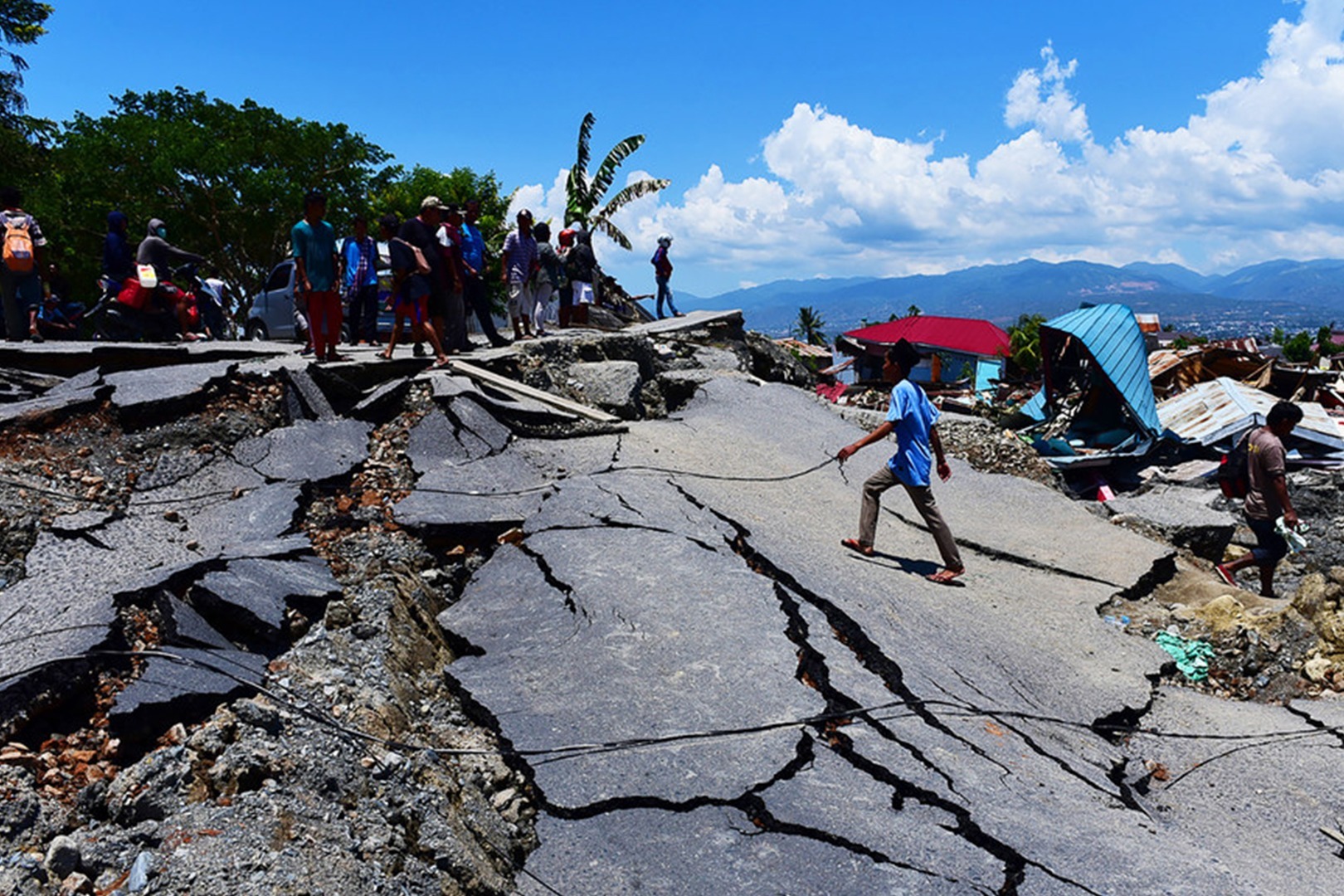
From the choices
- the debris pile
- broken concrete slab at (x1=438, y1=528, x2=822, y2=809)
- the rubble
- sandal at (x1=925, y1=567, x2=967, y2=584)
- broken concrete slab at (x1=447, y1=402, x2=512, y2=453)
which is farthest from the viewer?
broken concrete slab at (x1=447, y1=402, x2=512, y2=453)

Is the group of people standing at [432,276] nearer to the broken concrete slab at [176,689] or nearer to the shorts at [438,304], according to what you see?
the shorts at [438,304]

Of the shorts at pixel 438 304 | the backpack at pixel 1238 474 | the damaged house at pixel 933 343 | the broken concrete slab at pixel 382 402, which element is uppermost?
the shorts at pixel 438 304

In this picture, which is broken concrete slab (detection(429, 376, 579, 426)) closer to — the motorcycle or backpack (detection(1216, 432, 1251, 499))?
the motorcycle

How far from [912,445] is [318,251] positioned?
18.0ft

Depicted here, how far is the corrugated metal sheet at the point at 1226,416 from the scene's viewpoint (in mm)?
12047

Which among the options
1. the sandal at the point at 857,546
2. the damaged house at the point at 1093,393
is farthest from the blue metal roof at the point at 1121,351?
the sandal at the point at 857,546

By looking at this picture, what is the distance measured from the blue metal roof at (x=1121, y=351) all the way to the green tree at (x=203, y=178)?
18255 mm

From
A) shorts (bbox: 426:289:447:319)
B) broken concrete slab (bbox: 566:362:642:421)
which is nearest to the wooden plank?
broken concrete slab (bbox: 566:362:642:421)

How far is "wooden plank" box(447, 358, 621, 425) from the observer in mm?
7867

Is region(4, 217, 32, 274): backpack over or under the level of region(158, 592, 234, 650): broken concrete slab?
over

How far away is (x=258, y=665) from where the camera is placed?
3.54 metres

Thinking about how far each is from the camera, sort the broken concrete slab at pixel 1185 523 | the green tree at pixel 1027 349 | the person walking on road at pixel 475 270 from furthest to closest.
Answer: the green tree at pixel 1027 349 → the person walking on road at pixel 475 270 → the broken concrete slab at pixel 1185 523

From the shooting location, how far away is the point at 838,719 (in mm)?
3547

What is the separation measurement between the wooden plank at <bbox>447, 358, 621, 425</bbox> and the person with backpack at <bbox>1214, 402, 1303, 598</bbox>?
5.49m
